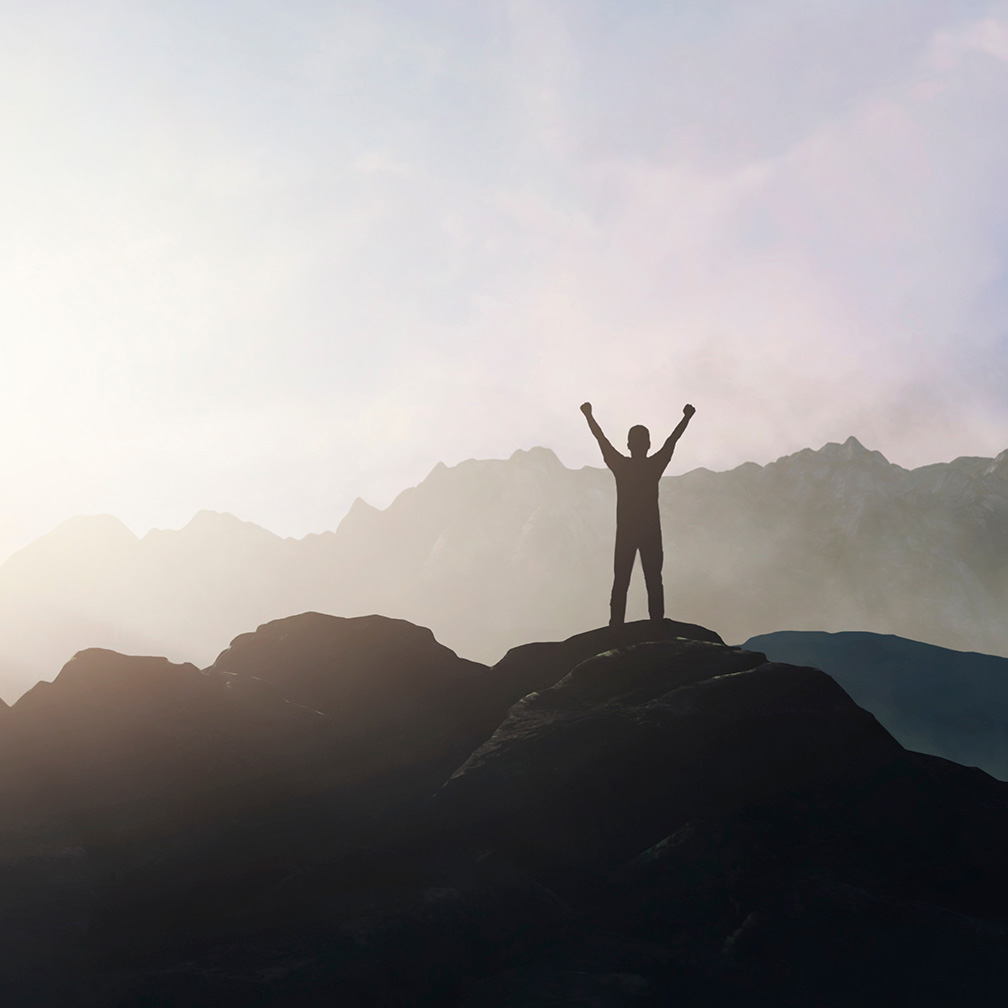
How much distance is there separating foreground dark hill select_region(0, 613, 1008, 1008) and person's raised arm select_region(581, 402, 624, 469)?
3727 millimetres

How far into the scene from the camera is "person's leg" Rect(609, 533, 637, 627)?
44.6ft

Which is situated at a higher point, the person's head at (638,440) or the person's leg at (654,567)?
the person's head at (638,440)

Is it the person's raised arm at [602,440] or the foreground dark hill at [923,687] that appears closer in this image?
the person's raised arm at [602,440]

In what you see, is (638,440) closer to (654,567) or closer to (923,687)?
(654,567)

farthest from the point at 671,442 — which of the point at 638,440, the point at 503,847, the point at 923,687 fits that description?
the point at 923,687

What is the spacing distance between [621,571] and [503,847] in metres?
6.38

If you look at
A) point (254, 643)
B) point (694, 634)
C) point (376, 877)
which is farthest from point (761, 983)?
point (254, 643)

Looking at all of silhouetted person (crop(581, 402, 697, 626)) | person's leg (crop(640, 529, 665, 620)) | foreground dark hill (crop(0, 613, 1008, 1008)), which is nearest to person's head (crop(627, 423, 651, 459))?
silhouetted person (crop(581, 402, 697, 626))

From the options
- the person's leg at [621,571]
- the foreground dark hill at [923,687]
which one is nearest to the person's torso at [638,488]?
the person's leg at [621,571]

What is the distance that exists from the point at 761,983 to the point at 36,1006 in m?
5.80

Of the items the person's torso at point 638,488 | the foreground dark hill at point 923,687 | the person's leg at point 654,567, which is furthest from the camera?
the foreground dark hill at point 923,687

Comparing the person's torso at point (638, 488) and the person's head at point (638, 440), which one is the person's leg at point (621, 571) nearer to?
the person's torso at point (638, 488)

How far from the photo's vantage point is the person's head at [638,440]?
13.6 m

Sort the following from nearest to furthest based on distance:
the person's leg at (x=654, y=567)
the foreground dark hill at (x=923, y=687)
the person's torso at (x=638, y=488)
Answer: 1. the person's torso at (x=638, y=488)
2. the person's leg at (x=654, y=567)
3. the foreground dark hill at (x=923, y=687)
